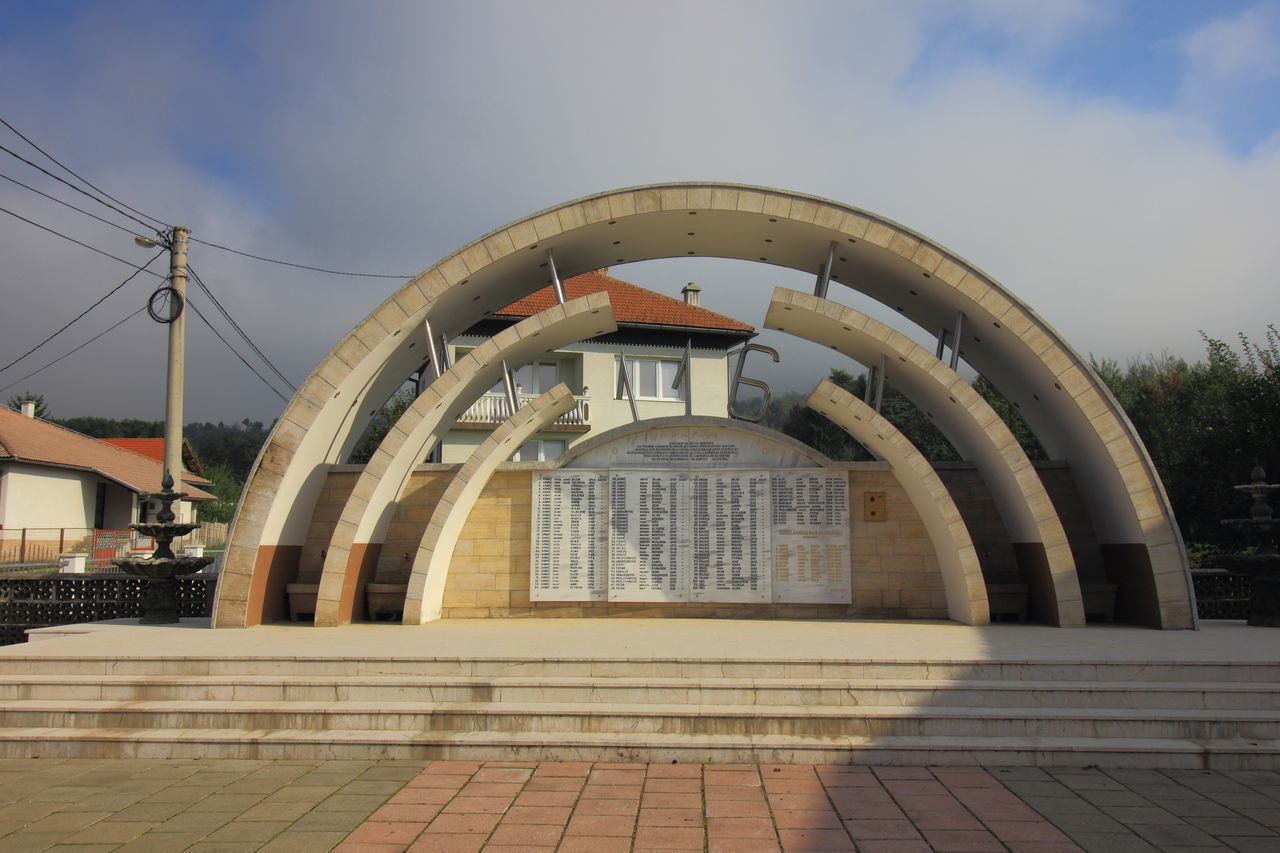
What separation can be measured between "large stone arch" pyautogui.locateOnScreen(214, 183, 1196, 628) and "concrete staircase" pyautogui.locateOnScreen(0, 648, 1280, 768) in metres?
3.04

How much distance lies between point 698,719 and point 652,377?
24.1 meters

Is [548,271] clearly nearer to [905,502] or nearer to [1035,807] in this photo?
[905,502]

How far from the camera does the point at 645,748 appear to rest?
7578mm

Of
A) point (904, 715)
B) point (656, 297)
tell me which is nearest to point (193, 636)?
point (904, 715)

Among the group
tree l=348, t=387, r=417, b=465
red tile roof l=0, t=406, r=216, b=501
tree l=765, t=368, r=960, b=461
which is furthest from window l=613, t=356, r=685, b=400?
tree l=765, t=368, r=960, b=461

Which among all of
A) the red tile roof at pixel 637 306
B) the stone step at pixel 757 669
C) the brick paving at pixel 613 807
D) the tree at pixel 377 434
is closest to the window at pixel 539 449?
the red tile roof at pixel 637 306

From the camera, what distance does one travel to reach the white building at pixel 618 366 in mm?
30078

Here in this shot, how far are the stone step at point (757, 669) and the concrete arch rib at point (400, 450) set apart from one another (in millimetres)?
3041

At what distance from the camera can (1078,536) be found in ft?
42.5

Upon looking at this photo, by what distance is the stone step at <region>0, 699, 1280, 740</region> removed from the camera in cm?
770

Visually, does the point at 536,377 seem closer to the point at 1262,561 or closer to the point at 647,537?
the point at 647,537

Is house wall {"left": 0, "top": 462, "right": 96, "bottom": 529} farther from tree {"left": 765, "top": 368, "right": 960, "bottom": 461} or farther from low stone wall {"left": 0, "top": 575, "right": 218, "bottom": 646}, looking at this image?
tree {"left": 765, "top": 368, "right": 960, "bottom": 461}

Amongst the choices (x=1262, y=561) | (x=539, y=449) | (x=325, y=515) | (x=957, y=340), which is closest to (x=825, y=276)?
(x=957, y=340)

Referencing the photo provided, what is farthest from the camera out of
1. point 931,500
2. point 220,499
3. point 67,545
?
point 220,499
